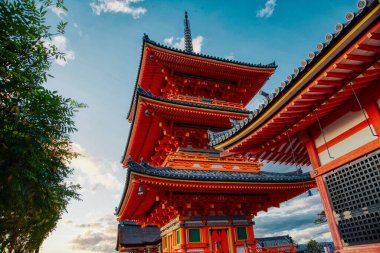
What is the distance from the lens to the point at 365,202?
5551mm

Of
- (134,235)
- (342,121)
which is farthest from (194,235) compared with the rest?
(134,235)

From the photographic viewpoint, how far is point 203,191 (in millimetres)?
12156

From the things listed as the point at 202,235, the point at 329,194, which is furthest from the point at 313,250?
the point at 329,194

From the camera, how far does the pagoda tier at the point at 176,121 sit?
1358cm

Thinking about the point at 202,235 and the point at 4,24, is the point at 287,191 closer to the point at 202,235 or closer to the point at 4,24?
the point at 202,235

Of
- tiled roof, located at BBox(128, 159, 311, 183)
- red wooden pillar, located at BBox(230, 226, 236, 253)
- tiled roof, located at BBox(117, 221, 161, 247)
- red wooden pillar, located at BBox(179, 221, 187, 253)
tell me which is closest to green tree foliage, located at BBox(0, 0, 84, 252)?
tiled roof, located at BBox(128, 159, 311, 183)

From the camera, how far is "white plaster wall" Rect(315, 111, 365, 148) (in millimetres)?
5984

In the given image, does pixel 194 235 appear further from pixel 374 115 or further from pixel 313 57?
pixel 313 57

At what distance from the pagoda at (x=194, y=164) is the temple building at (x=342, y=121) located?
2.78 metres

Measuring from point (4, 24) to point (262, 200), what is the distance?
1270cm

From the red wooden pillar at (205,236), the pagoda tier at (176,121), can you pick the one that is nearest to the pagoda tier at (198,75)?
the pagoda tier at (176,121)

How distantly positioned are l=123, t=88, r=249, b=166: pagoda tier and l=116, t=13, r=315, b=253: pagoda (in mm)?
54

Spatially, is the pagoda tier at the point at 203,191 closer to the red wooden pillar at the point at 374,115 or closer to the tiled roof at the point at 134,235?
the red wooden pillar at the point at 374,115

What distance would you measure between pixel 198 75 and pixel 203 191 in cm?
791
